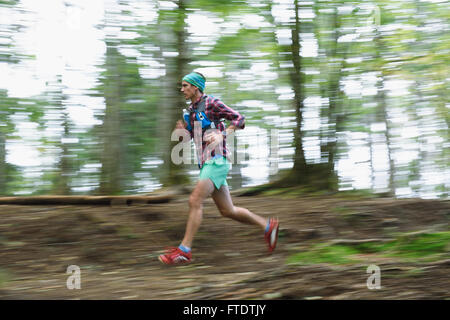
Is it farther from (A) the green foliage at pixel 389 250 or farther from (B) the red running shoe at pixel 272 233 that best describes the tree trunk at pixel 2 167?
(A) the green foliage at pixel 389 250

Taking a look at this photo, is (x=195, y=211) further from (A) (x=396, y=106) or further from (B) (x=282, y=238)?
(A) (x=396, y=106)

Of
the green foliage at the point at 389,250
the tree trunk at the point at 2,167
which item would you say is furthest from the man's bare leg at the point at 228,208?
the tree trunk at the point at 2,167

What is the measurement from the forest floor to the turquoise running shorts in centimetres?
104

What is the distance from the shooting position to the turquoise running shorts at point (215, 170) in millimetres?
5234

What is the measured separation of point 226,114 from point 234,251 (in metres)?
1.95

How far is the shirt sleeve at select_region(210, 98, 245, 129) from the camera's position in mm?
5266

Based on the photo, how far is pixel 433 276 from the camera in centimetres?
382

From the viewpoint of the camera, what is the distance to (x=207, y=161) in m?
5.28

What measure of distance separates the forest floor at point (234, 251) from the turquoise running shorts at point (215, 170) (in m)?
1.04

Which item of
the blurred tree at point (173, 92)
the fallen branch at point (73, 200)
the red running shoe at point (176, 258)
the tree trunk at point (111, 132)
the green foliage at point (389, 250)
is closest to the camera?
the green foliage at point (389, 250)

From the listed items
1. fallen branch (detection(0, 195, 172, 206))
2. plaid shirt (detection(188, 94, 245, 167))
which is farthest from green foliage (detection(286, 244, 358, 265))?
fallen branch (detection(0, 195, 172, 206))

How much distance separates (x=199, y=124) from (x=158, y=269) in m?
1.76

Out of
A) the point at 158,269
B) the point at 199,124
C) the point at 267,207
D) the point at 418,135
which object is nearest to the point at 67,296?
the point at 158,269

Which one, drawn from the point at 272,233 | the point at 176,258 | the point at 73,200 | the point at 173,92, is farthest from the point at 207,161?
the point at 173,92
